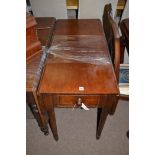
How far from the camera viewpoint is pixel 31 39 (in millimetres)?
1032

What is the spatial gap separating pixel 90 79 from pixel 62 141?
69cm

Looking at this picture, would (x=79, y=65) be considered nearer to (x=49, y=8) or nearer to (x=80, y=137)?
(x=80, y=137)

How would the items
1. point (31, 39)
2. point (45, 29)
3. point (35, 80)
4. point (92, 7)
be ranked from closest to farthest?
point (35, 80)
point (31, 39)
point (45, 29)
point (92, 7)

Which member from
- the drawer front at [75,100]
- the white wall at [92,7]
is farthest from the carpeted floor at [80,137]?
the white wall at [92,7]

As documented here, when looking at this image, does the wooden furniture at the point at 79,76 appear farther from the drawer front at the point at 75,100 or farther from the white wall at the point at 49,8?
the white wall at the point at 49,8

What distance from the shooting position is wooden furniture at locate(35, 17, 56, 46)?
120 cm

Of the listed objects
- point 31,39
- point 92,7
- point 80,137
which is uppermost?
point 92,7

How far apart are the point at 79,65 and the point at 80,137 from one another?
2.18 feet

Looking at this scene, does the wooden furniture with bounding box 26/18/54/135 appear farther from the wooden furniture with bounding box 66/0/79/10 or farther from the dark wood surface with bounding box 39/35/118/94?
the wooden furniture with bounding box 66/0/79/10

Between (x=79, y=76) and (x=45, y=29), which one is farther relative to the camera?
(x=45, y=29)

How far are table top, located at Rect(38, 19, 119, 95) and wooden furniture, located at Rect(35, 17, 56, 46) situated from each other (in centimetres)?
5

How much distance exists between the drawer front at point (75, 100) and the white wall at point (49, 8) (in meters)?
0.97

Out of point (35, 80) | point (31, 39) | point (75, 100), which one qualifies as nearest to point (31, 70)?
point (35, 80)
